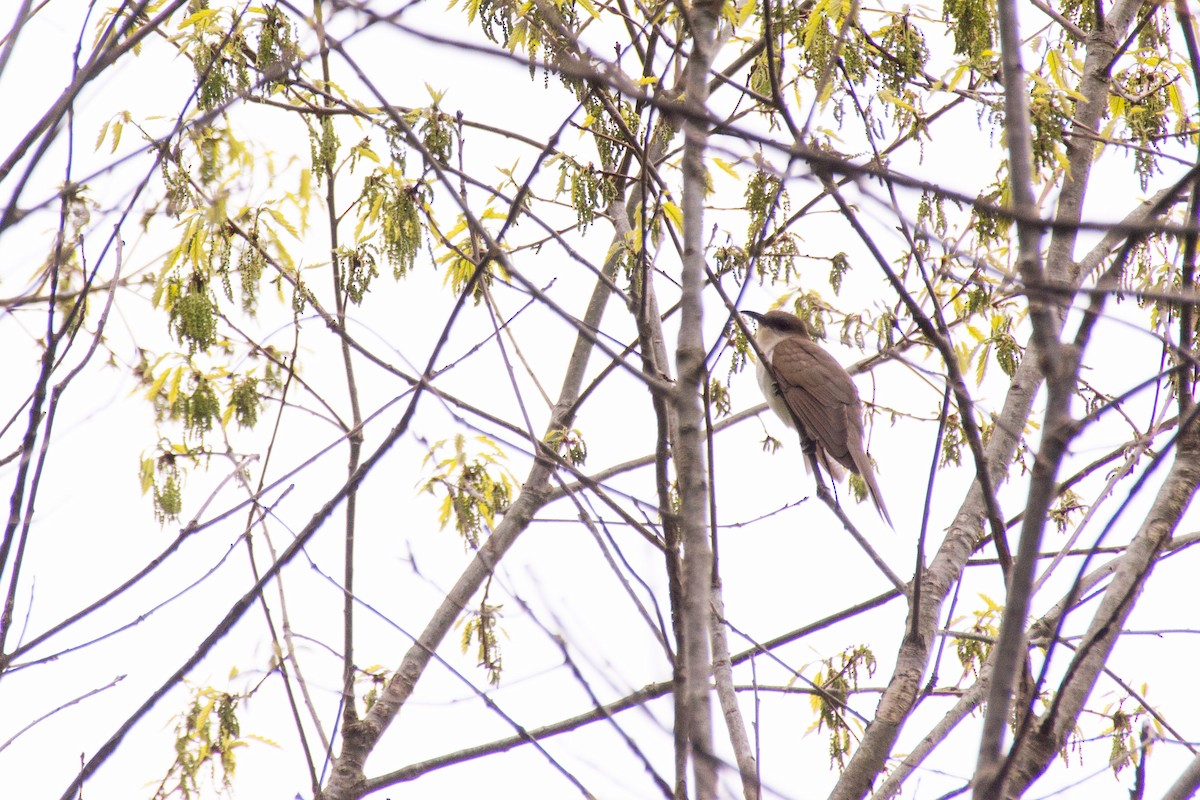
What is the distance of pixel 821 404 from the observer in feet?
20.6

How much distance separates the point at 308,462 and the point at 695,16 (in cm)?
141

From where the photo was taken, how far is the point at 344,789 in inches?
172

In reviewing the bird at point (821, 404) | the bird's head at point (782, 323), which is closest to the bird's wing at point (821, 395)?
the bird at point (821, 404)

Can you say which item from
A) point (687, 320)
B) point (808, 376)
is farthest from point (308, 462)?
point (808, 376)

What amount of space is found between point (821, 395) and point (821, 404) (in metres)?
0.12

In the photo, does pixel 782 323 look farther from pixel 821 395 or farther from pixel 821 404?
pixel 821 404

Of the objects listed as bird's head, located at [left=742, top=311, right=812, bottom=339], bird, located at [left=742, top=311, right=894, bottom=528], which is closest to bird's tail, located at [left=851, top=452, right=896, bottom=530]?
bird, located at [left=742, top=311, right=894, bottom=528]

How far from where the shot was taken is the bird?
5.91m

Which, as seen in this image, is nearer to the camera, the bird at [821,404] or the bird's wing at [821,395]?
the bird at [821,404]

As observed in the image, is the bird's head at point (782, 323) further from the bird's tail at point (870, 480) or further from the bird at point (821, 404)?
the bird's tail at point (870, 480)

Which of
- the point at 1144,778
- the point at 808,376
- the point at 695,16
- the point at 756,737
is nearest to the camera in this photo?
the point at 1144,778

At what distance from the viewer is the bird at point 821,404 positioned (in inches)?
233

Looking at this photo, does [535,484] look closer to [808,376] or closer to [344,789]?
[344,789]

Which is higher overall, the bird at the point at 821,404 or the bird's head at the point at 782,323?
the bird's head at the point at 782,323
